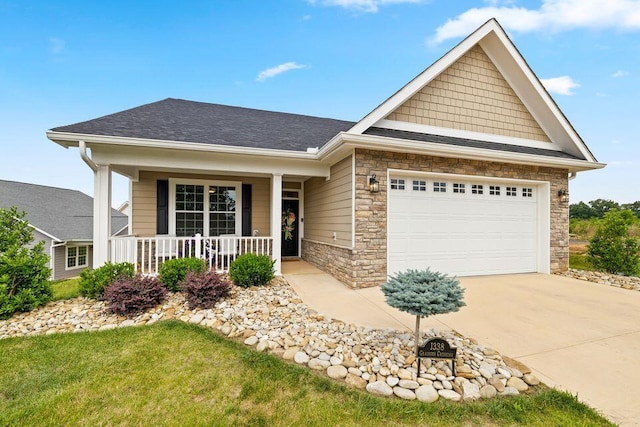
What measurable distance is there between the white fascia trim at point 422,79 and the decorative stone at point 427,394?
461 cm

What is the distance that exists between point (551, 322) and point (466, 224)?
10.3 ft

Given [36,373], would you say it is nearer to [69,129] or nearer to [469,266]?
[69,129]

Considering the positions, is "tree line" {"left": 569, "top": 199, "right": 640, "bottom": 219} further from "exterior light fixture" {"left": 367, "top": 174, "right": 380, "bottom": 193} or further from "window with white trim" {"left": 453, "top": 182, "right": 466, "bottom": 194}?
"exterior light fixture" {"left": 367, "top": 174, "right": 380, "bottom": 193}

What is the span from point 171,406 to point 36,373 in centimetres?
177

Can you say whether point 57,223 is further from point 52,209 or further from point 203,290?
point 203,290

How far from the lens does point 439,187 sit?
22.5 ft

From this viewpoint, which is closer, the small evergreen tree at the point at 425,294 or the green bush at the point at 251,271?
the small evergreen tree at the point at 425,294

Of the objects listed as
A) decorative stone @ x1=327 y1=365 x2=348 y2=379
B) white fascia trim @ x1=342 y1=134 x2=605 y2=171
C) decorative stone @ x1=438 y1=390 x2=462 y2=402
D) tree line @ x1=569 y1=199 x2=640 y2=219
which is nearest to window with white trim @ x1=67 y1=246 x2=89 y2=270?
white fascia trim @ x1=342 y1=134 x2=605 y2=171

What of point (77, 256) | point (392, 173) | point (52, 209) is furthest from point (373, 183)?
point (52, 209)

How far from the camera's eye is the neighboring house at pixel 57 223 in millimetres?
15844

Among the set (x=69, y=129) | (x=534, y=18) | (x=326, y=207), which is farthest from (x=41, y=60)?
(x=534, y=18)

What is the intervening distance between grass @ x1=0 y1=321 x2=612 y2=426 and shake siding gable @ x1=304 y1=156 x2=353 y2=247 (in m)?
3.68

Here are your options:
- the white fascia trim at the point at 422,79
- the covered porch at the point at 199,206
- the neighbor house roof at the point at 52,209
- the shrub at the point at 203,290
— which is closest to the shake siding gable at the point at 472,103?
the white fascia trim at the point at 422,79

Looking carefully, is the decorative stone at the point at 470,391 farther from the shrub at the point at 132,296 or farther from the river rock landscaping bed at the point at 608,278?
the river rock landscaping bed at the point at 608,278
